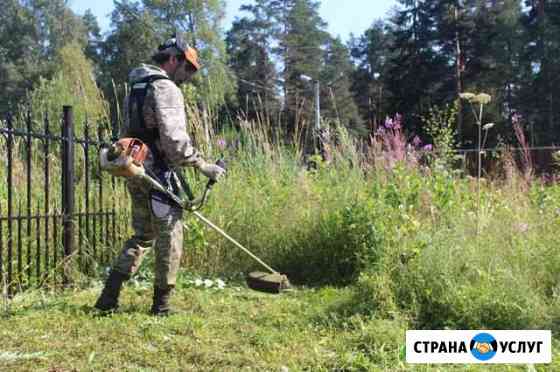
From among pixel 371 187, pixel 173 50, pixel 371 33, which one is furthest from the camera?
pixel 371 33

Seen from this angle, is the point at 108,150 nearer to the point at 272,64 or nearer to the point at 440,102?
the point at 440,102

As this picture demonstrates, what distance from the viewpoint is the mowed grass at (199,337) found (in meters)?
2.83

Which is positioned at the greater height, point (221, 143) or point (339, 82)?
point (339, 82)

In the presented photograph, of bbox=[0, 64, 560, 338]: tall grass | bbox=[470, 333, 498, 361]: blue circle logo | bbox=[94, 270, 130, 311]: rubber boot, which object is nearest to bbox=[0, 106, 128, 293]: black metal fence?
bbox=[0, 64, 560, 338]: tall grass

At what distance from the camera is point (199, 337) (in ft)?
10.7

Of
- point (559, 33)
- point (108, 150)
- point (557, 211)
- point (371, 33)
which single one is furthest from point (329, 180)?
point (371, 33)

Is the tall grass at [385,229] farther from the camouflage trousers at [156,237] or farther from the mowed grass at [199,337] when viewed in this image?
the camouflage trousers at [156,237]

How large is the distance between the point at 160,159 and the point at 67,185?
141cm

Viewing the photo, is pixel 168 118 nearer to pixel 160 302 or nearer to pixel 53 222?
pixel 160 302

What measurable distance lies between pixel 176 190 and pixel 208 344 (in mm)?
1168

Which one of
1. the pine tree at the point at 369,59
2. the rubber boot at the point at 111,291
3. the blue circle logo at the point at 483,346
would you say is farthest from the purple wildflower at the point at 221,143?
the pine tree at the point at 369,59

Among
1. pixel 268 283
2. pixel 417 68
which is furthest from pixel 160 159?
pixel 417 68

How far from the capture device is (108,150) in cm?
339

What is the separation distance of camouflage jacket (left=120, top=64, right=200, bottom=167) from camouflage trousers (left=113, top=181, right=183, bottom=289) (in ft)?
1.04
